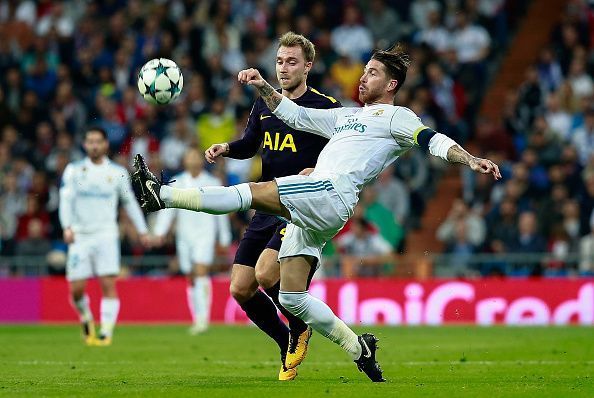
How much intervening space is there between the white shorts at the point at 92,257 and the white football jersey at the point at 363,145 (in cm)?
690

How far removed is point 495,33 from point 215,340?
11226mm

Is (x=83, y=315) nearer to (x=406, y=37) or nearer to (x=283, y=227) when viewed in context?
(x=283, y=227)

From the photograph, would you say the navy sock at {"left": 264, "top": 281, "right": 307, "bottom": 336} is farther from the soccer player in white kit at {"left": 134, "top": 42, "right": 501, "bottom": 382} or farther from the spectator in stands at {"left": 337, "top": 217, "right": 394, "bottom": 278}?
the spectator in stands at {"left": 337, "top": 217, "right": 394, "bottom": 278}

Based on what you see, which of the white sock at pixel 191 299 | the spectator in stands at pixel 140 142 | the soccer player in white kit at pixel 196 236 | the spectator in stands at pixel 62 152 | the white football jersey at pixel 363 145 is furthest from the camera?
the spectator in stands at pixel 62 152

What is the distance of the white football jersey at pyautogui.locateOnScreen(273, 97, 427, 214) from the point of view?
9469 mm

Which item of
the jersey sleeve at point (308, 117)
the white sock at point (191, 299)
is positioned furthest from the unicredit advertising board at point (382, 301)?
the jersey sleeve at point (308, 117)

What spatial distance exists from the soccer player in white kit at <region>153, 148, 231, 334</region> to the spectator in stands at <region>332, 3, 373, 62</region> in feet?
19.6

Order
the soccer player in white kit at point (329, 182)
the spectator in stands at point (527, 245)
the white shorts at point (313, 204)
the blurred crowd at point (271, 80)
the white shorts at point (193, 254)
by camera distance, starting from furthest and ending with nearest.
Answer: the blurred crowd at point (271, 80), the spectator in stands at point (527, 245), the white shorts at point (193, 254), the white shorts at point (313, 204), the soccer player in white kit at point (329, 182)

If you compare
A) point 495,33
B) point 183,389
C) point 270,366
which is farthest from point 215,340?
point 495,33

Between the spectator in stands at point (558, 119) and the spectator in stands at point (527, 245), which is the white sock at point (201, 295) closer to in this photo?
the spectator in stands at point (527, 245)

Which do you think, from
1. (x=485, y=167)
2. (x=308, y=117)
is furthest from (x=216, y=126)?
(x=485, y=167)

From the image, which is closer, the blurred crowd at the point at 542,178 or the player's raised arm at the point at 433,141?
the player's raised arm at the point at 433,141

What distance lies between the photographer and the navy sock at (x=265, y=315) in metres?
10.9

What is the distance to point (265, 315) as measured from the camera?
10875 mm
